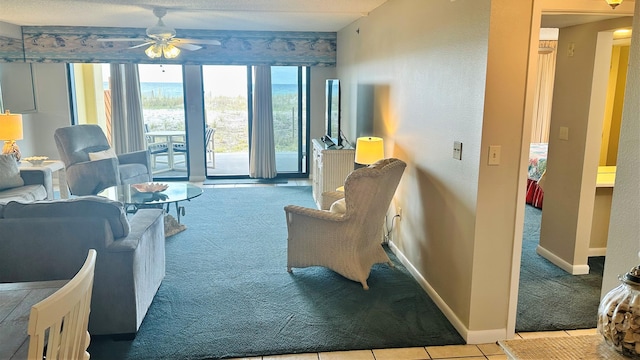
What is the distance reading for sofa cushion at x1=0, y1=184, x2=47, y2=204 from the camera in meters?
4.54

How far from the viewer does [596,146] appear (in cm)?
386

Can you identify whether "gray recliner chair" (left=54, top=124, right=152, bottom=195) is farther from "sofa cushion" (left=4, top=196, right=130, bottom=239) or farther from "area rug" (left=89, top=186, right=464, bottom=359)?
"sofa cushion" (left=4, top=196, right=130, bottom=239)

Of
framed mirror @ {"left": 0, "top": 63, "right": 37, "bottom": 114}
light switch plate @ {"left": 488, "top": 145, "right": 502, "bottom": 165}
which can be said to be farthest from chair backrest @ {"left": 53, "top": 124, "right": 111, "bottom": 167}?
light switch plate @ {"left": 488, "top": 145, "right": 502, "bottom": 165}

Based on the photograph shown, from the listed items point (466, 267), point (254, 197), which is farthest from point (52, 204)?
point (254, 197)

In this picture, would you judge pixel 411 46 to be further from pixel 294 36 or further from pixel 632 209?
pixel 294 36

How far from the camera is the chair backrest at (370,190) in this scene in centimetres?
342

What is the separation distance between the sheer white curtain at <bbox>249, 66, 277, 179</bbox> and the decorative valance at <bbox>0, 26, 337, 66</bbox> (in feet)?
1.19

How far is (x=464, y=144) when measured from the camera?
9.53 ft

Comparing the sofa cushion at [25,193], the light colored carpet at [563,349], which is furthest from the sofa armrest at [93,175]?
the light colored carpet at [563,349]

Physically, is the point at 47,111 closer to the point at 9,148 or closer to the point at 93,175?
the point at 9,148

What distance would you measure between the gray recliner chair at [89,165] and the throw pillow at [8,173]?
84 centimetres

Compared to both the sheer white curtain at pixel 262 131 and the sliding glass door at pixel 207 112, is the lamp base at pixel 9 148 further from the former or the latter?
the sheer white curtain at pixel 262 131

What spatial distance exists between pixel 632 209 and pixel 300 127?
632cm

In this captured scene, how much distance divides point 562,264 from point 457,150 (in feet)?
6.20
